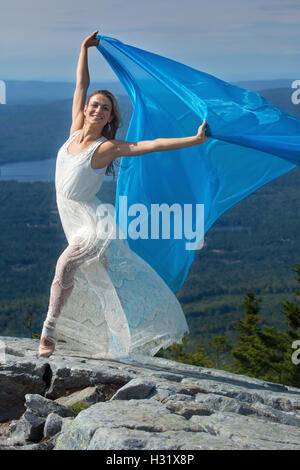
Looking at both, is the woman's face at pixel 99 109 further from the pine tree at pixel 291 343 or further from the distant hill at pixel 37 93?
the distant hill at pixel 37 93

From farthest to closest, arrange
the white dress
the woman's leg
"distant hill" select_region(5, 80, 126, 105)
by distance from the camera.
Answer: "distant hill" select_region(5, 80, 126, 105) → the white dress → the woman's leg

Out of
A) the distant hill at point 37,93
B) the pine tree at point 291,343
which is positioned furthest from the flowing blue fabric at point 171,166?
the distant hill at point 37,93

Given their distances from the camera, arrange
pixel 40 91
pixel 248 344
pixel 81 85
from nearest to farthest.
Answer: pixel 81 85
pixel 248 344
pixel 40 91

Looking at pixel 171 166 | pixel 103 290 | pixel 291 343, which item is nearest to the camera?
pixel 103 290

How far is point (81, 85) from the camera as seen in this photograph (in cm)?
705

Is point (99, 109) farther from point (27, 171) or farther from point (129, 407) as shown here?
point (27, 171)

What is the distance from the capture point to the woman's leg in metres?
6.39

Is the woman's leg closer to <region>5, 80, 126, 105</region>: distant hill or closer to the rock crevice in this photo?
the rock crevice

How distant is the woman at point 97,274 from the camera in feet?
21.1

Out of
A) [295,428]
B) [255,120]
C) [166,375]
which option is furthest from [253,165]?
[295,428]

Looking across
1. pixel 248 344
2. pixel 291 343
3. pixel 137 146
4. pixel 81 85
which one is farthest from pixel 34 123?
pixel 137 146

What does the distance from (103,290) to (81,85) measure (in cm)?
215

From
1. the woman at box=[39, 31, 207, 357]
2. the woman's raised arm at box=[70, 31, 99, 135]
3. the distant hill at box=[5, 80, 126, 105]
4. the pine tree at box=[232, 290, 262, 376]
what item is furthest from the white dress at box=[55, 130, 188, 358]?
the distant hill at box=[5, 80, 126, 105]
